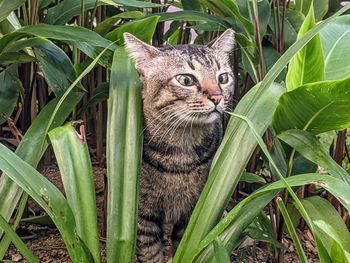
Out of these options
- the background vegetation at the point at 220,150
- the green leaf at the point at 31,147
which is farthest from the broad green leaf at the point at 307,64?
the green leaf at the point at 31,147

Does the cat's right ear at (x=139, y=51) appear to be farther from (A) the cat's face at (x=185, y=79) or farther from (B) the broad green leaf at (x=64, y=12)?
(B) the broad green leaf at (x=64, y=12)

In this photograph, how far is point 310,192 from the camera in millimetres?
1549

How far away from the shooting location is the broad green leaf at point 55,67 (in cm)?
135

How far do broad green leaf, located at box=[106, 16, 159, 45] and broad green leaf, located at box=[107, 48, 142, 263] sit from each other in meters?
0.13

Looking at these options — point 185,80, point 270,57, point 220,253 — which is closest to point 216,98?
point 185,80

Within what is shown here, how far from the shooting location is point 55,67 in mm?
1375

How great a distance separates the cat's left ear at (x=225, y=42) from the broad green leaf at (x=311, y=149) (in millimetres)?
355

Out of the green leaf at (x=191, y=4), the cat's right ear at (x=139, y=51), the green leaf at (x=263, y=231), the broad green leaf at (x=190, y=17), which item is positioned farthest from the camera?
the green leaf at (x=191, y=4)

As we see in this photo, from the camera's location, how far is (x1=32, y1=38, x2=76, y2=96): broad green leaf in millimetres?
1353

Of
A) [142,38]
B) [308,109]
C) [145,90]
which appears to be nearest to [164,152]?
[145,90]

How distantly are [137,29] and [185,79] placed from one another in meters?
0.16

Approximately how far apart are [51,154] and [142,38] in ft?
1.91

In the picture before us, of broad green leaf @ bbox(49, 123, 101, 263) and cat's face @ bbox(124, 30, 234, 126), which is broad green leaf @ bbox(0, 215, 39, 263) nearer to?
broad green leaf @ bbox(49, 123, 101, 263)

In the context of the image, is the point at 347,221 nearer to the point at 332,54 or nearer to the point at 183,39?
the point at 332,54
